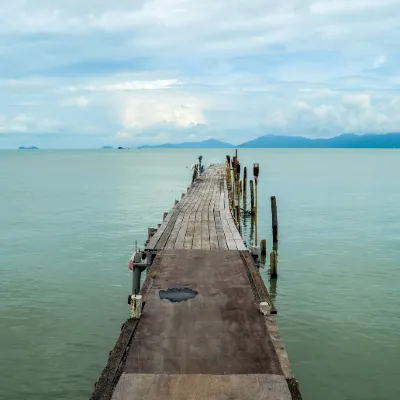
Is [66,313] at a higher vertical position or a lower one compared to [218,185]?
lower

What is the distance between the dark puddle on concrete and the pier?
24 millimetres

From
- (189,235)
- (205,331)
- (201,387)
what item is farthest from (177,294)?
(189,235)

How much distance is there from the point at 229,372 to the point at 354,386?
19.7 ft

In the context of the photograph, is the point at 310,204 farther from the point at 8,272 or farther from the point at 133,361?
the point at 133,361

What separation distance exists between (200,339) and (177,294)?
2562 mm

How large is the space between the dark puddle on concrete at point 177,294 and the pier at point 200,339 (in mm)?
24

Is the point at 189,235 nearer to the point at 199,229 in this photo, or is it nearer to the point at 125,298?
the point at 199,229

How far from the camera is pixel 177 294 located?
11.2m

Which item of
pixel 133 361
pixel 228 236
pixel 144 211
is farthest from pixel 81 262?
pixel 144 211

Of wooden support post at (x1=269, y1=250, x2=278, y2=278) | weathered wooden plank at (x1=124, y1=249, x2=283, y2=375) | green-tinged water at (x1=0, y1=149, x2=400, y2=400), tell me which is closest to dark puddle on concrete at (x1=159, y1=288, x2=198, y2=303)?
weathered wooden plank at (x1=124, y1=249, x2=283, y2=375)

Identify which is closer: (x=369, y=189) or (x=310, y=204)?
(x=310, y=204)

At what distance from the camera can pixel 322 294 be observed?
19.2 m

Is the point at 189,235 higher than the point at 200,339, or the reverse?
the point at 189,235

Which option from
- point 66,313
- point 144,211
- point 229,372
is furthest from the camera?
point 144,211
